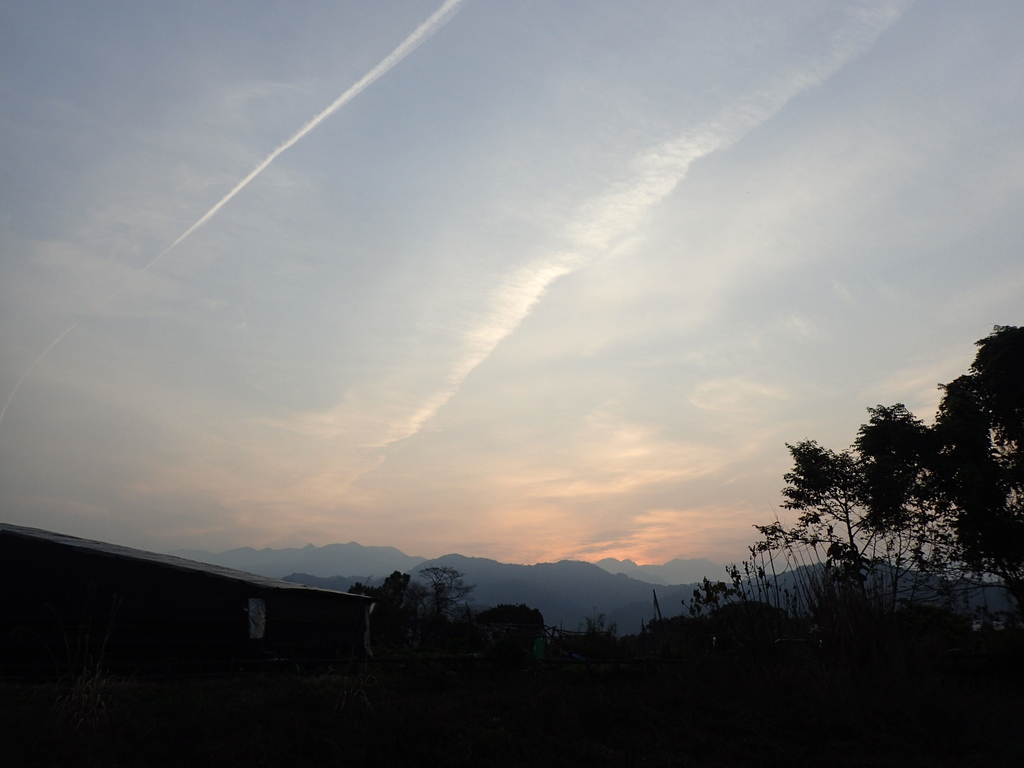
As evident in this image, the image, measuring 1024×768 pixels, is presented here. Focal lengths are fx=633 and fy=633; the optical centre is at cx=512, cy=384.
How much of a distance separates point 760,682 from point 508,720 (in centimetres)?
622

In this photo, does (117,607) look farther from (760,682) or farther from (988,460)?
(988,460)

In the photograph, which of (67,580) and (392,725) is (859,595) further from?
(67,580)

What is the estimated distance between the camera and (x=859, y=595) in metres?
14.9

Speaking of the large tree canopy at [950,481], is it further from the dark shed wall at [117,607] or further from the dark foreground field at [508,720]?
the dark shed wall at [117,607]

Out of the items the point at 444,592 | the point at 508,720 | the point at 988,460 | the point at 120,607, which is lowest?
the point at 444,592

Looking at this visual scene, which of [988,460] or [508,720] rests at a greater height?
[988,460]

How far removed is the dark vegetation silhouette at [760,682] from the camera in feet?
29.0

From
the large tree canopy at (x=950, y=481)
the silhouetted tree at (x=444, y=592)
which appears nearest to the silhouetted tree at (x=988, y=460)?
the large tree canopy at (x=950, y=481)

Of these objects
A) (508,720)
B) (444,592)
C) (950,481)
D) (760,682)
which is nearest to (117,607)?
(508,720)

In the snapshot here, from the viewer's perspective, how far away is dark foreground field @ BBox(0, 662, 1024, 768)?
8359 mm

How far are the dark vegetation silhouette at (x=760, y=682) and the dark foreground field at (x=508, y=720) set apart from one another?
0.13 ft

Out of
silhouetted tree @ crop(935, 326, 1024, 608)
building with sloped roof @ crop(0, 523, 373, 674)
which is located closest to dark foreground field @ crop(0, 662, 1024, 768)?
building with sloped roof @ crop(0, 523, 373, 674)

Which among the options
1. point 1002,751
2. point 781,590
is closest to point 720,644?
point 781,590

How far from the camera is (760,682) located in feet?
44.0
